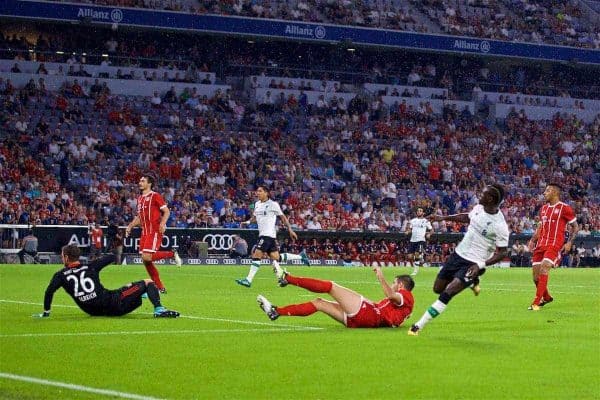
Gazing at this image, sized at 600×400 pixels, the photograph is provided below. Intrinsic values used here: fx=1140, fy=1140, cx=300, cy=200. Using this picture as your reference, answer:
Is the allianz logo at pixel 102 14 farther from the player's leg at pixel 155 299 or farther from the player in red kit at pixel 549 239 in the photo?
the player's leg at pixel 155 299

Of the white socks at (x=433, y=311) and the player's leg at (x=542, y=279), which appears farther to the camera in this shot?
the player's leg at (x=542, y=279)

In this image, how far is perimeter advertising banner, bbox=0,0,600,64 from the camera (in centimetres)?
5541

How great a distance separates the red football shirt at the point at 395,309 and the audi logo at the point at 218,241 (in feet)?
102

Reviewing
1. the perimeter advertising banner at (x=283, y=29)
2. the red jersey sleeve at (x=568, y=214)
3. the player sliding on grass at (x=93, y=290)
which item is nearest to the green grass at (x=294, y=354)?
the player sliding on grass at (x=93, y=290)

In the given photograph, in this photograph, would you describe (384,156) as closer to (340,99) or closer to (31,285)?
(340,99)

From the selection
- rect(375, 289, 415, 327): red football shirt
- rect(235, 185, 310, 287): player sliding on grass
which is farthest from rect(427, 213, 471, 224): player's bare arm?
rect(235, 185, 310, 287): player sliding on grass

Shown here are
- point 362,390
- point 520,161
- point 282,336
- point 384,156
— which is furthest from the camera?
point 520,161

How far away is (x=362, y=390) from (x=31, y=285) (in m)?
18.5

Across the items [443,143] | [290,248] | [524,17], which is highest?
[524,17]

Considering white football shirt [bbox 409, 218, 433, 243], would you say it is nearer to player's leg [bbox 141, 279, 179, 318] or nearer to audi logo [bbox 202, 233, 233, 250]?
audi logo [bbox 202, 233, 233, 250]

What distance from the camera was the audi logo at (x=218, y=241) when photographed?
4747 centimetres

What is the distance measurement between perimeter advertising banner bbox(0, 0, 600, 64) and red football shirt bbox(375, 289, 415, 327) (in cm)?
4180

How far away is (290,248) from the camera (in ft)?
161

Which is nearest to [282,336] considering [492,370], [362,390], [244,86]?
[492,370]
